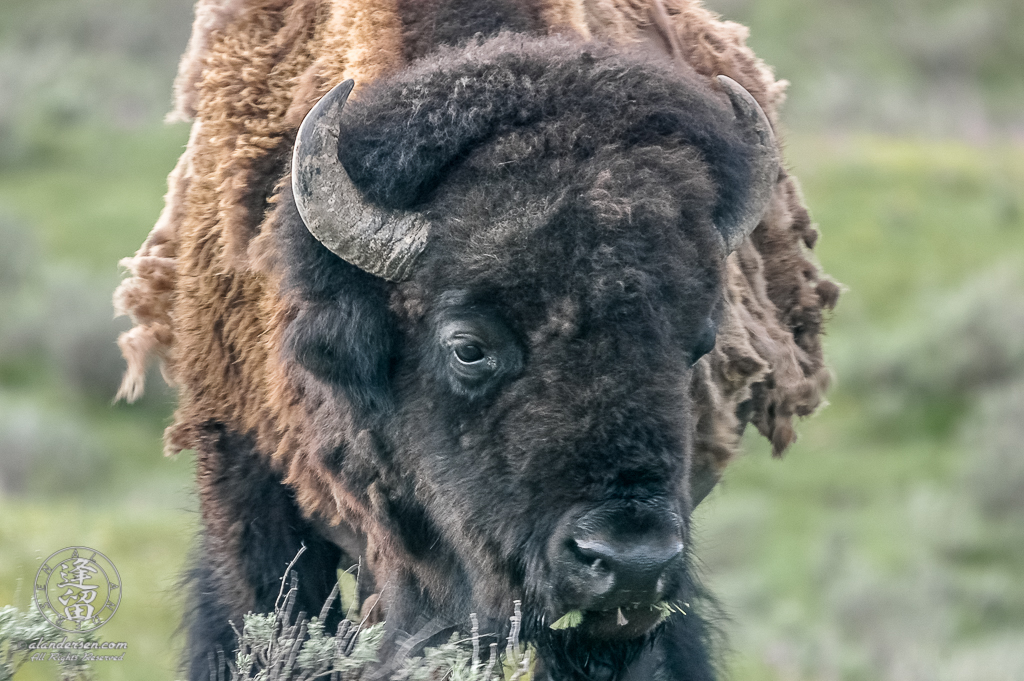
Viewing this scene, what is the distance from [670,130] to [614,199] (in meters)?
0.39

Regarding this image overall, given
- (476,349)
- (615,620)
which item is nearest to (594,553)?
(615,620)

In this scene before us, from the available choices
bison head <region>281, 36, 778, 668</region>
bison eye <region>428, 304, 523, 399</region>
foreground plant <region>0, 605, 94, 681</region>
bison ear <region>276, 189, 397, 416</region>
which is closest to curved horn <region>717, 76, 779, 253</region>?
bison head <region>281, 36, 778, 668</region>

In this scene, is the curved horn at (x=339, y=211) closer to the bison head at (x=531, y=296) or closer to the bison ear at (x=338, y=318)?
the bison head at (x=531, y=296)

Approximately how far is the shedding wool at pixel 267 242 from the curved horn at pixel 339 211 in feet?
1.28

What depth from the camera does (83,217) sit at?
26641 millimetres

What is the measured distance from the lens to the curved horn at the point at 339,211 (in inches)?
149

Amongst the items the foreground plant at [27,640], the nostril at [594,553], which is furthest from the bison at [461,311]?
the foreground plant at [27,640]

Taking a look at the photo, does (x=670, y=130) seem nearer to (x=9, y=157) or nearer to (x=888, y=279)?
(x=888, y=279)

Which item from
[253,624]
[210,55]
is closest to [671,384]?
[253,624]

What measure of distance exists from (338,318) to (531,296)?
2.28ft

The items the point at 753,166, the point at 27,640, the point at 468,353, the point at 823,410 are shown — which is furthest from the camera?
the point at 823,410

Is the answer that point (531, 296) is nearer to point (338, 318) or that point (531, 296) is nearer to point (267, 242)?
point (338, 318)

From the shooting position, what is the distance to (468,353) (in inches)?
149

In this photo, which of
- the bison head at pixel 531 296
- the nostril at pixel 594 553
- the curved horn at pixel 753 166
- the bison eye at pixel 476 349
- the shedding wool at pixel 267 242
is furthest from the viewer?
the shedding wool at pixel 267 242
